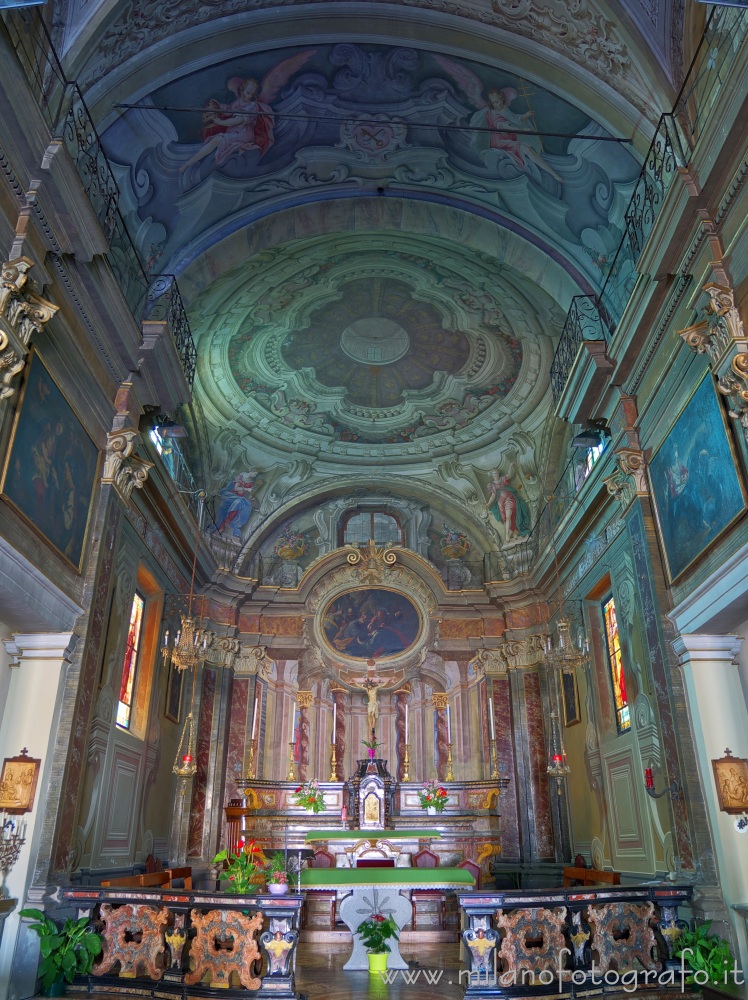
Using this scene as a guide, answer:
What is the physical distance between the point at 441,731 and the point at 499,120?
12.8m

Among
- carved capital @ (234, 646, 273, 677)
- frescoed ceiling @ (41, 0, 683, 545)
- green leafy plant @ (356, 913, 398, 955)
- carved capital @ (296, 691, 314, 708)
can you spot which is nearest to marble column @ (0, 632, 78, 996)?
green leafy plant @ (356, 913, 398, 955)

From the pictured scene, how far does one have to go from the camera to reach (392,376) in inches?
721

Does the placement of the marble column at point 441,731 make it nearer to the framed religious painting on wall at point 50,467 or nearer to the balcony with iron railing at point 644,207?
the balcony with iron railing at point 644,207

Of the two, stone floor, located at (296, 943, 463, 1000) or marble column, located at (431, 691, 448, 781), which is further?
marble column, located at (431, 691, 448, 781)

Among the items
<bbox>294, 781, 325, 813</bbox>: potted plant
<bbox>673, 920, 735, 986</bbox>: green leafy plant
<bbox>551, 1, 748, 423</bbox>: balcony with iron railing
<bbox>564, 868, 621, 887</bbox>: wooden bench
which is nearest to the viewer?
<bbox>673, 920, 735, 986</bbox>: green leafy plant

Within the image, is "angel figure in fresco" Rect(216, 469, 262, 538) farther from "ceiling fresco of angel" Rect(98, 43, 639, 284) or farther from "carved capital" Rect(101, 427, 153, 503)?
"carved capital" Rect(101, 427, 153, 503)

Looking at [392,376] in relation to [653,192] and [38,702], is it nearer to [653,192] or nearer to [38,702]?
[653,192]

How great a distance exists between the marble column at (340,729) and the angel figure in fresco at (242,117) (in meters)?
11.8

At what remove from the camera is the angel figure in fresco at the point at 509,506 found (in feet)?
61.3

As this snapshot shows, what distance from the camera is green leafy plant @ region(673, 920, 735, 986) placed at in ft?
24.5

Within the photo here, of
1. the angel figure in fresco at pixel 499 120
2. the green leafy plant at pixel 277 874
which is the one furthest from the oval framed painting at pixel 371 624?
the angel figure in fresco at pixel 499 120

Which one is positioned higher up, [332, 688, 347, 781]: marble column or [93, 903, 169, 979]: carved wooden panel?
[332, 688, 347, 781]: marble column

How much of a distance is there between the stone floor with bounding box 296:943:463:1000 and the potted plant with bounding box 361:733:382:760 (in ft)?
18.1

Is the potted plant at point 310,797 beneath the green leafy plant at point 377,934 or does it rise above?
above
